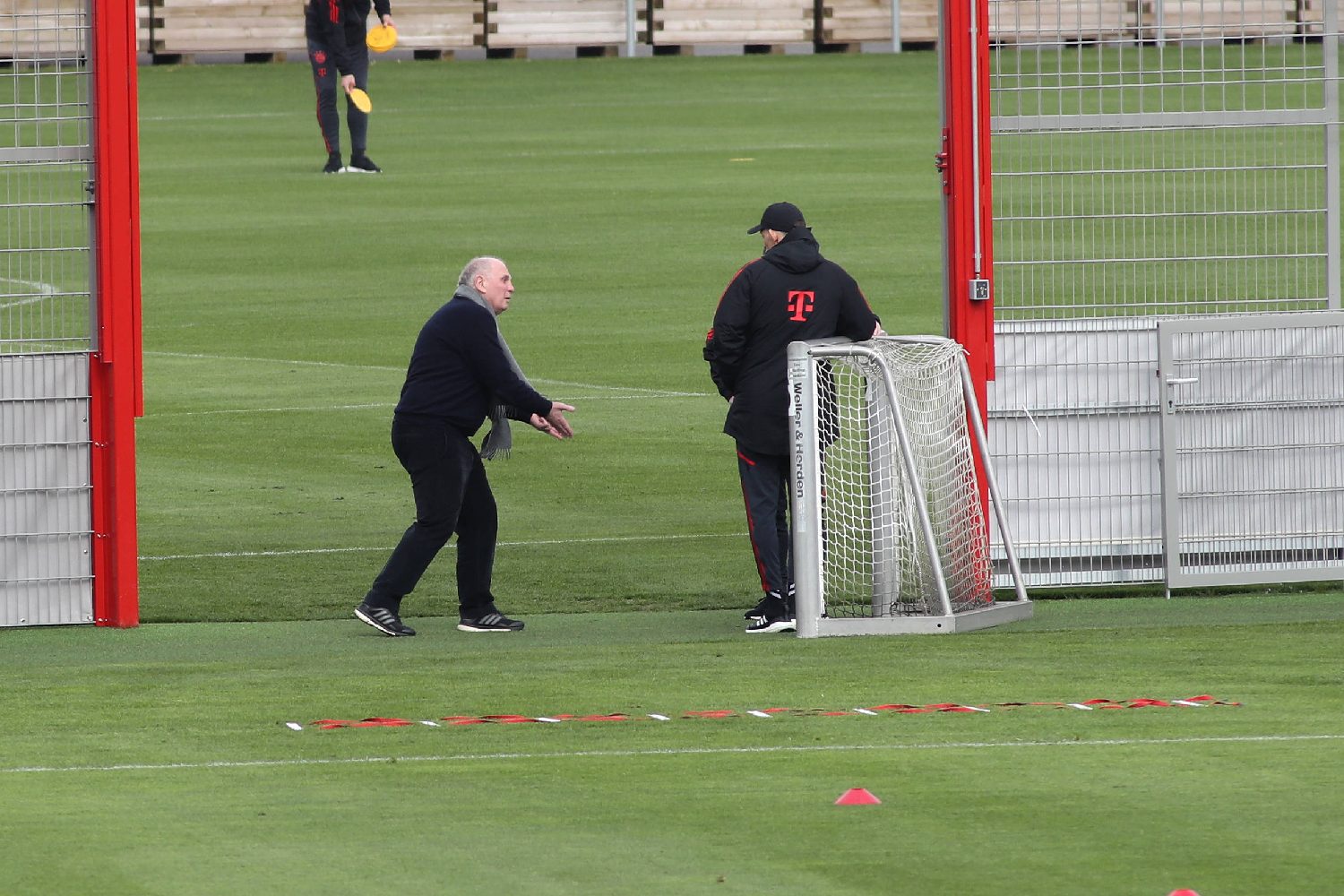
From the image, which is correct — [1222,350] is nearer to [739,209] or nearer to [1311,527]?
[1311,527]

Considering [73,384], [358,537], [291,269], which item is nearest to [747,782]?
[73,384]

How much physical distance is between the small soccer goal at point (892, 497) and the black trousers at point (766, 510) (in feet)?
0.69

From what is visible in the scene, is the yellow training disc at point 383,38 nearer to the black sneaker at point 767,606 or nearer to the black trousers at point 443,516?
the black trousers at point 443,516

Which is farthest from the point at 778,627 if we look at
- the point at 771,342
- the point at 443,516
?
the point at 443,516

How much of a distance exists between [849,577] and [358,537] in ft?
12.3

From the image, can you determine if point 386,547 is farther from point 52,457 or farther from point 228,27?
point 228,27

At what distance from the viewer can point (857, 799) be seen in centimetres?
844

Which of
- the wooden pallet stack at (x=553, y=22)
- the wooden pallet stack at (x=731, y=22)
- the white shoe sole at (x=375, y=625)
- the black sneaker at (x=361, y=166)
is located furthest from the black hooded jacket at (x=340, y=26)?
the white shoe sole at (x=375, y=625)

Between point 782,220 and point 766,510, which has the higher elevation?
point 782,220

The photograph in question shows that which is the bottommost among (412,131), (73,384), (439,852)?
(439,852)

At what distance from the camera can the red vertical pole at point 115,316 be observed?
12.2 metres

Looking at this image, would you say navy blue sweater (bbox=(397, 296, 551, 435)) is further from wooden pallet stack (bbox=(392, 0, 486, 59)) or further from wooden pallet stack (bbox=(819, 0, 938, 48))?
wooden pallet stack (bbox=(819, 0, 938, 48))

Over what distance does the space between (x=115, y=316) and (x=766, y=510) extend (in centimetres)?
311

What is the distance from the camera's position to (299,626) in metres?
12.4
